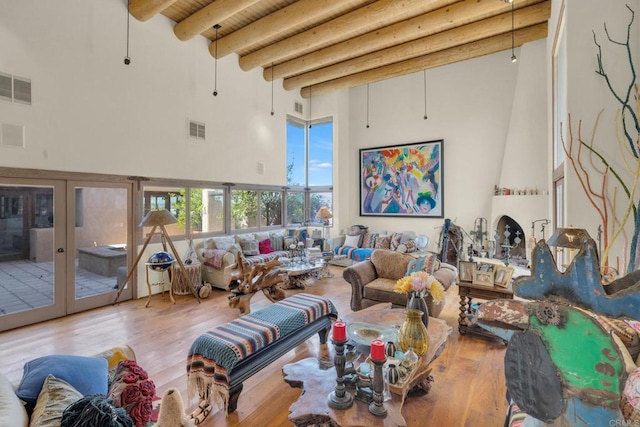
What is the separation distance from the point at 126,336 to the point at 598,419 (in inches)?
166

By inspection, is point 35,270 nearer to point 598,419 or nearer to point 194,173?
point 194,173

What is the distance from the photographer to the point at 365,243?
23.9ft

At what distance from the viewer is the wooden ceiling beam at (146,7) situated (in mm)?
4359

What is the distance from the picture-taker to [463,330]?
360 cm

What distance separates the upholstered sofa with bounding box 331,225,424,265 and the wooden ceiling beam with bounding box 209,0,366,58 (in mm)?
4659

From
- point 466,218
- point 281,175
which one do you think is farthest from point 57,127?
point 466,218

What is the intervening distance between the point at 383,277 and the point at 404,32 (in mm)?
4271

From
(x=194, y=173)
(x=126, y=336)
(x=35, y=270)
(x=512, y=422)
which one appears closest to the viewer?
(x=512, y=422)

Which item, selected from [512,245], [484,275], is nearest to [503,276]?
[484,275]

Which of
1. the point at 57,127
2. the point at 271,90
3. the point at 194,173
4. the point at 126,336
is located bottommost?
the point at 126,336

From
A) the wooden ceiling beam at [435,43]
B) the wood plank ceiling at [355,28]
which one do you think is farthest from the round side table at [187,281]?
the wooden ceiling beam at [435,43]

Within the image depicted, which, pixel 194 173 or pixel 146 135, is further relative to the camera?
pixel 194 173

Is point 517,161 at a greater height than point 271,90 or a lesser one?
lesser

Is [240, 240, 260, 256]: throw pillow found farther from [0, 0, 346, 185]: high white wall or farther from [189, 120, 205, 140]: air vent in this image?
[189, 120, 205, 140]: air vent
